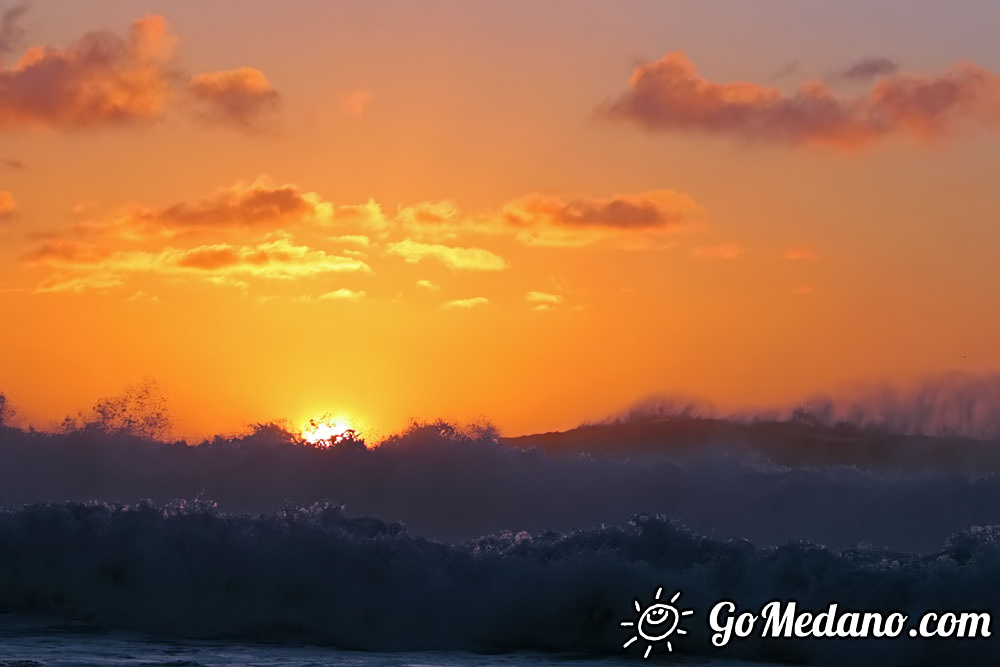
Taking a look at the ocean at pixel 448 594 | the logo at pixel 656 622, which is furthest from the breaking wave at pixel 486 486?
the logo at pixel 656 622

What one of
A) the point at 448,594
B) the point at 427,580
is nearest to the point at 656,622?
the point at 448,594

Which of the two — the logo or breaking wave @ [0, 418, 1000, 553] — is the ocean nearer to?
the logo

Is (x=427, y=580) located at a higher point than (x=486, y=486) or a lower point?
lower

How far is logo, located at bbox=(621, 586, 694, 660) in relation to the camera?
18.4 metres

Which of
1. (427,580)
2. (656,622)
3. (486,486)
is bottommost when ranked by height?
(656,622)

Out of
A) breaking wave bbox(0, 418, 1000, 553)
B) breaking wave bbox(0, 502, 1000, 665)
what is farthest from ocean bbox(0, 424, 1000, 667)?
breaking wave bbox(0, 418, 1000, 553)

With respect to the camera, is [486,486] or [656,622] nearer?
[656,622]

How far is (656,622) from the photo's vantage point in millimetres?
19344

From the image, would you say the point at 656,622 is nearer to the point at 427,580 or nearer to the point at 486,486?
the point at 427,580

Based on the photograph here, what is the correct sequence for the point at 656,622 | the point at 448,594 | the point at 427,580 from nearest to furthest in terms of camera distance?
the point at 656,622
the point at 448,594
the point at 427,580

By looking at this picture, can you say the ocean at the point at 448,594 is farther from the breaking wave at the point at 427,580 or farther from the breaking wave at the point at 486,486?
the breaking wave at the point at 486,486

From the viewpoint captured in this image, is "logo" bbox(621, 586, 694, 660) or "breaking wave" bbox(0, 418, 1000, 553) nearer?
"logo" bbox(621, 586, 694, 660)

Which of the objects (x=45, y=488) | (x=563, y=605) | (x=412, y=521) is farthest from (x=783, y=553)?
(x=45, y=488)

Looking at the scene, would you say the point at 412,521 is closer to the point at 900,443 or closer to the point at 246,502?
the point at 246,502
